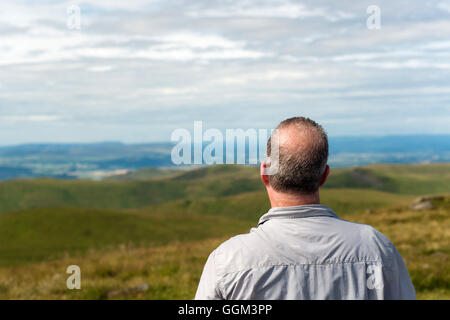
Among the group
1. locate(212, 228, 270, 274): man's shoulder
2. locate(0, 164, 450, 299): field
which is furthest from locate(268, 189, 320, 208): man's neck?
locate(0, 164, 450, 299): field

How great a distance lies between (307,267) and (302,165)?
52cm

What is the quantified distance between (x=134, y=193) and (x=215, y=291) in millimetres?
156099

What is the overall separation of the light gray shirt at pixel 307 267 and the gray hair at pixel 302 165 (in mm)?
248

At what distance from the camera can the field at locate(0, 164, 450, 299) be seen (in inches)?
423

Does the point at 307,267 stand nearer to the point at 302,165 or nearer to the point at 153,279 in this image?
the point at 302,165

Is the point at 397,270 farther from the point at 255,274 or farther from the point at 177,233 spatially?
the point at 177,233

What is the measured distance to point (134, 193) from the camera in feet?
511

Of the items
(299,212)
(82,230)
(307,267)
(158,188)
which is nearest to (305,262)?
(307,267)

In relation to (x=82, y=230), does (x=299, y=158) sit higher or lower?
higher

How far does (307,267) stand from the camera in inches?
93.1

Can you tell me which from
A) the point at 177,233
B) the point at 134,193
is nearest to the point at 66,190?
the point at 134,193

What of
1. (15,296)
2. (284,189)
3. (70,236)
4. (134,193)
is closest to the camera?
(284,189)

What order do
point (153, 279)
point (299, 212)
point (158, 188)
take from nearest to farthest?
point (299, 212) → point (153, 279) → point (158, 188)

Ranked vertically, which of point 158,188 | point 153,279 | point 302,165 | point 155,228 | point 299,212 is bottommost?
point 158,188
